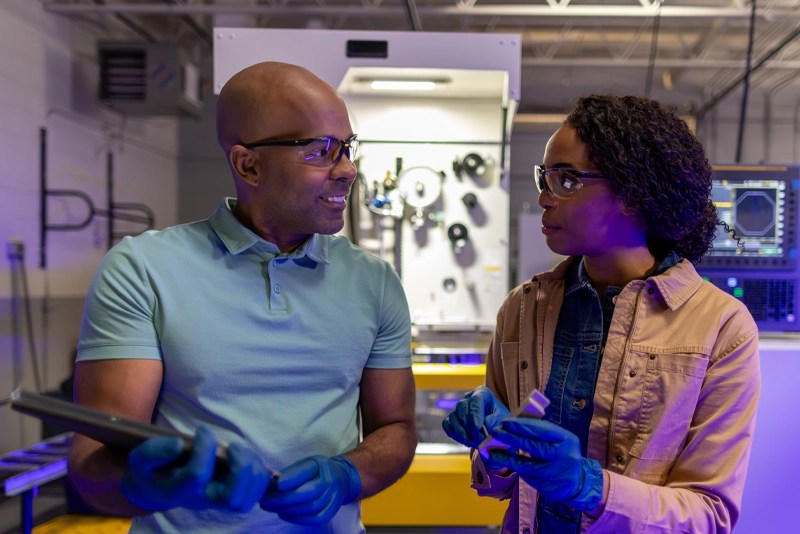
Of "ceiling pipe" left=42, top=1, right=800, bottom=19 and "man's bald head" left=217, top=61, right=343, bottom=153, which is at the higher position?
"ceiling pipe" left=42, top=1, right=800, bottom=19

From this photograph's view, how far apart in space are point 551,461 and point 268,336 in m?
0.54

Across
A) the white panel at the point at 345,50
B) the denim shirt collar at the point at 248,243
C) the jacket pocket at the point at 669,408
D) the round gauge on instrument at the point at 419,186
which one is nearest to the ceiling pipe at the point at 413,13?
the white panel at the point at 345,50

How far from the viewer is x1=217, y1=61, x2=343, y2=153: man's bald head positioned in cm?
126

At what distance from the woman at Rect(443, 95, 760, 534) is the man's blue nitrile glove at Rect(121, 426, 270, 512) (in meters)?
0.41

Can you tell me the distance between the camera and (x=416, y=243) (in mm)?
3484

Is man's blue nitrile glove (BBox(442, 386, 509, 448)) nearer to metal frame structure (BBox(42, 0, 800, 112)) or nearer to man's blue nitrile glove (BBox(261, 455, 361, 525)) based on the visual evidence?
man's blue nitrile glove (BBox(261, 455, 361, 525))

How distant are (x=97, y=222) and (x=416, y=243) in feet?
14.0

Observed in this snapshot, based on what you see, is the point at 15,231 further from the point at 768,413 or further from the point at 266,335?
the point at 768,413

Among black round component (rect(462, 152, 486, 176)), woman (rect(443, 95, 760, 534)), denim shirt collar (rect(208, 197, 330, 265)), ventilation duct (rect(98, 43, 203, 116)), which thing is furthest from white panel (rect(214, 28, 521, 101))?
ventilation duct (rect(98, 43, 203, 116))

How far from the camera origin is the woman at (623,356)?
110cm

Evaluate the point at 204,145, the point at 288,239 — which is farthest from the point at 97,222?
the point at 288,239

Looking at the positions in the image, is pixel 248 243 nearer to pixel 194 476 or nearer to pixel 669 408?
pixel 194 476

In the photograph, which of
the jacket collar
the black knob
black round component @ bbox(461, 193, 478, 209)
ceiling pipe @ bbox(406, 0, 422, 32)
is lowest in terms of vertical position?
the jacket collar

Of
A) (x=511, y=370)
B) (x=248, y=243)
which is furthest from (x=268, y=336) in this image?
(x=511, y=370)
